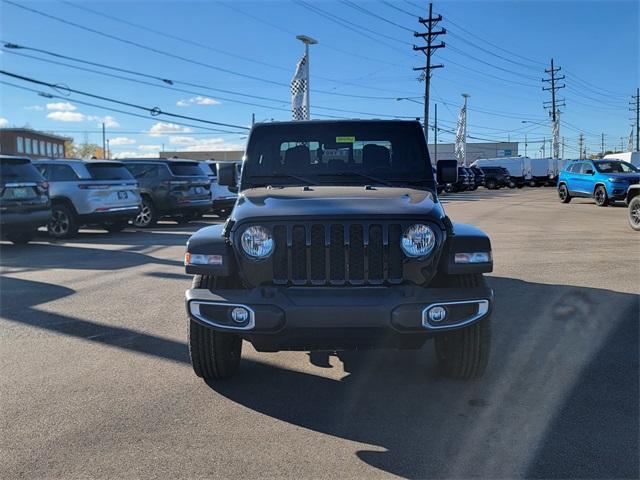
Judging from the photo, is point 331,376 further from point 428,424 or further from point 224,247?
point 224,247

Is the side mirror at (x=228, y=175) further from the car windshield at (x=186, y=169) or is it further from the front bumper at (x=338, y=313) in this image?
the car windshield at (x=186, y=169)

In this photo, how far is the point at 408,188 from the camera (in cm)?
455

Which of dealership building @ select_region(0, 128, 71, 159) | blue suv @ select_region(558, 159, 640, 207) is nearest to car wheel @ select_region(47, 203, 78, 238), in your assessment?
blue suv @ select_region(558, 159, 640, 207)

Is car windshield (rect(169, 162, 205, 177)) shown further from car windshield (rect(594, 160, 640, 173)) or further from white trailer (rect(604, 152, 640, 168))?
white trailer (rect(604, 152, 640, 168))

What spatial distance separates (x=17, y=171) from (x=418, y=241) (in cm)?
993

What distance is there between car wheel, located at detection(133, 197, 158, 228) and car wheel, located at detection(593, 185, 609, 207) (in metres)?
16.7

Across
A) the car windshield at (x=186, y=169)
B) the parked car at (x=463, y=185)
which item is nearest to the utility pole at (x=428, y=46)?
the parked car at (x=463, y=185)

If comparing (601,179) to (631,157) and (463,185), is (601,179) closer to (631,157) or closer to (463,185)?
Result: (463,185)

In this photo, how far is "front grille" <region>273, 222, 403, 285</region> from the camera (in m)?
3.53

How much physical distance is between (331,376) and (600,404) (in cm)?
186

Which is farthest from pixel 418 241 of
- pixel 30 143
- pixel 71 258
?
pixel 30 143

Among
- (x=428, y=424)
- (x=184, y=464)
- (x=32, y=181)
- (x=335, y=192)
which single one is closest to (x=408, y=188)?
(x=335, y=192)

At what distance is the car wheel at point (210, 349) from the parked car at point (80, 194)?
9748mm

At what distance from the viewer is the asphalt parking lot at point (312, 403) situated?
3.02m
